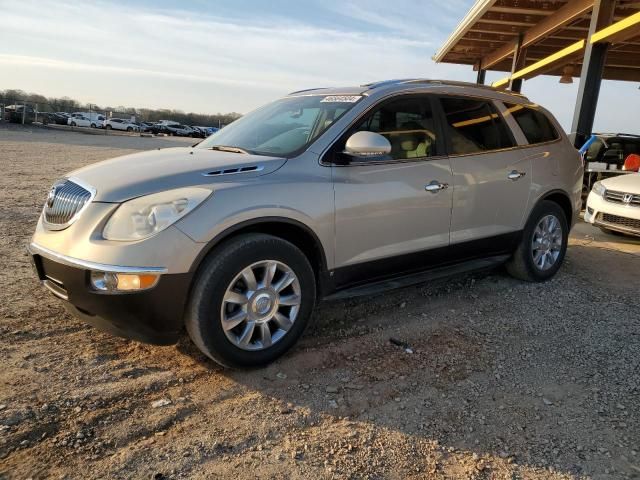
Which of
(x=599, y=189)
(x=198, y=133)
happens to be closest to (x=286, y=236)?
(x=599, y=189)

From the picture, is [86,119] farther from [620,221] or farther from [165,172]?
[165,172]

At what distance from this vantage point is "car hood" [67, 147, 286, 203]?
3.07 m

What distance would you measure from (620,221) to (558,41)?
848 centimetres

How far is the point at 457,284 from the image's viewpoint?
5.18 m

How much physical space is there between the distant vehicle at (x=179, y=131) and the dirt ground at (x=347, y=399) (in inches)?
2034

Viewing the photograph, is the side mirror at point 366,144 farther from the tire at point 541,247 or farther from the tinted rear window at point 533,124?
the tire at point 541,247

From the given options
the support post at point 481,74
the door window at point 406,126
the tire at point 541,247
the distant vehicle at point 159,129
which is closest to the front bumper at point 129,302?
the door window at point 406,126

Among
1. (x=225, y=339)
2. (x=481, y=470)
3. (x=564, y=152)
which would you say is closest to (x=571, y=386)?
(x=481, y=470)

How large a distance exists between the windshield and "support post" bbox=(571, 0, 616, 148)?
6907mm

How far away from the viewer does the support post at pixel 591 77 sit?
30.0 ft

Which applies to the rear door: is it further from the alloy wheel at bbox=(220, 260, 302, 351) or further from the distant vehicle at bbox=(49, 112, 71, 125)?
the distant vehicle at bbox=(49, 112, 71, 125)

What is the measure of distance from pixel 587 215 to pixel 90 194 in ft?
24.4

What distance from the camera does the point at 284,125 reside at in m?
4.16

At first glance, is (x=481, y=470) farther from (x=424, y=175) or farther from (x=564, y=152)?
(x=564, y=152)
